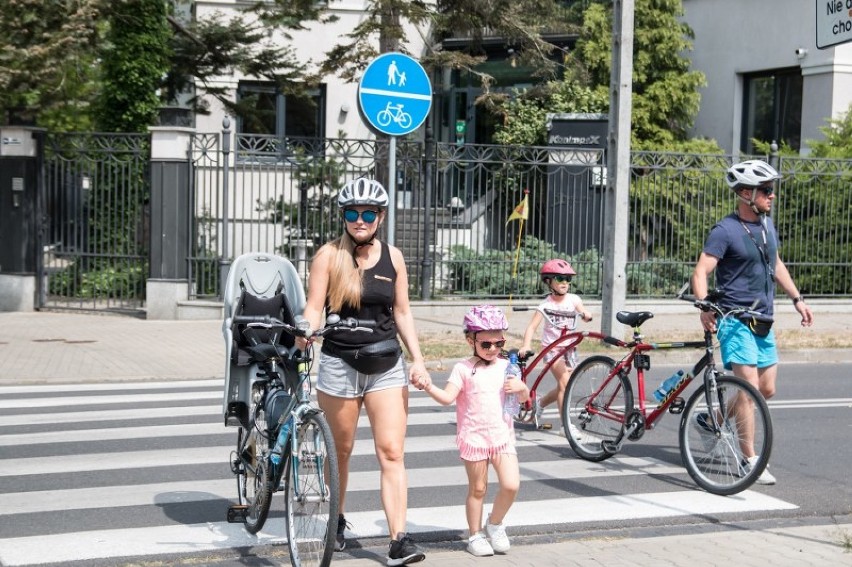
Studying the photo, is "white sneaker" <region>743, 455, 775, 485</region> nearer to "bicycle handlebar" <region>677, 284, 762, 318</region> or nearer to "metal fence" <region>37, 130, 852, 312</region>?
"bicycle handlebar" <region>677, 284, 762, 318</region>

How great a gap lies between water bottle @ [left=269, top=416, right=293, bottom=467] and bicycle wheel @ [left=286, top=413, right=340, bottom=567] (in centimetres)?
10

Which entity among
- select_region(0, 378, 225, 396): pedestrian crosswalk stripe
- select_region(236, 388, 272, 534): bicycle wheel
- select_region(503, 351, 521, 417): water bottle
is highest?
select_region(503, 351, 521, 417): water bottle

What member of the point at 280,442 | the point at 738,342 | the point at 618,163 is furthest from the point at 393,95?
the point at 280,442

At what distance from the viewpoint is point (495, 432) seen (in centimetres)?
605

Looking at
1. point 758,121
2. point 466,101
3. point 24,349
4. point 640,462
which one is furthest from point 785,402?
point 466,101

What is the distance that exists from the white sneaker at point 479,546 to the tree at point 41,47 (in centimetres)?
1254

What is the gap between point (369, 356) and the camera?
19.2 feet

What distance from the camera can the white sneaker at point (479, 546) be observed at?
19.9 feet

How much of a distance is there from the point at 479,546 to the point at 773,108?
22411 millimetres

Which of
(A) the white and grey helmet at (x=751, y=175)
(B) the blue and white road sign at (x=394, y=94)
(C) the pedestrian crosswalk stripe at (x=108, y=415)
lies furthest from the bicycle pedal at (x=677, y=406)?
(B) the blue and white road sign at (x=394, y=94)

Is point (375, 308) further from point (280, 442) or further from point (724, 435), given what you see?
point (724, 435)

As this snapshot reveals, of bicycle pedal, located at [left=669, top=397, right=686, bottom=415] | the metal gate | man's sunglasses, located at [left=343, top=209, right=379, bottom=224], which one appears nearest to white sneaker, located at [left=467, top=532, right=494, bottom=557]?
man's sunglasses, located at [left=343, top=209, right=379, bottom=224]

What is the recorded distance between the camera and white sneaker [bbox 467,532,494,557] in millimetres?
6070

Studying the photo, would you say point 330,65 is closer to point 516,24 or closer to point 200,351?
point 516,24
